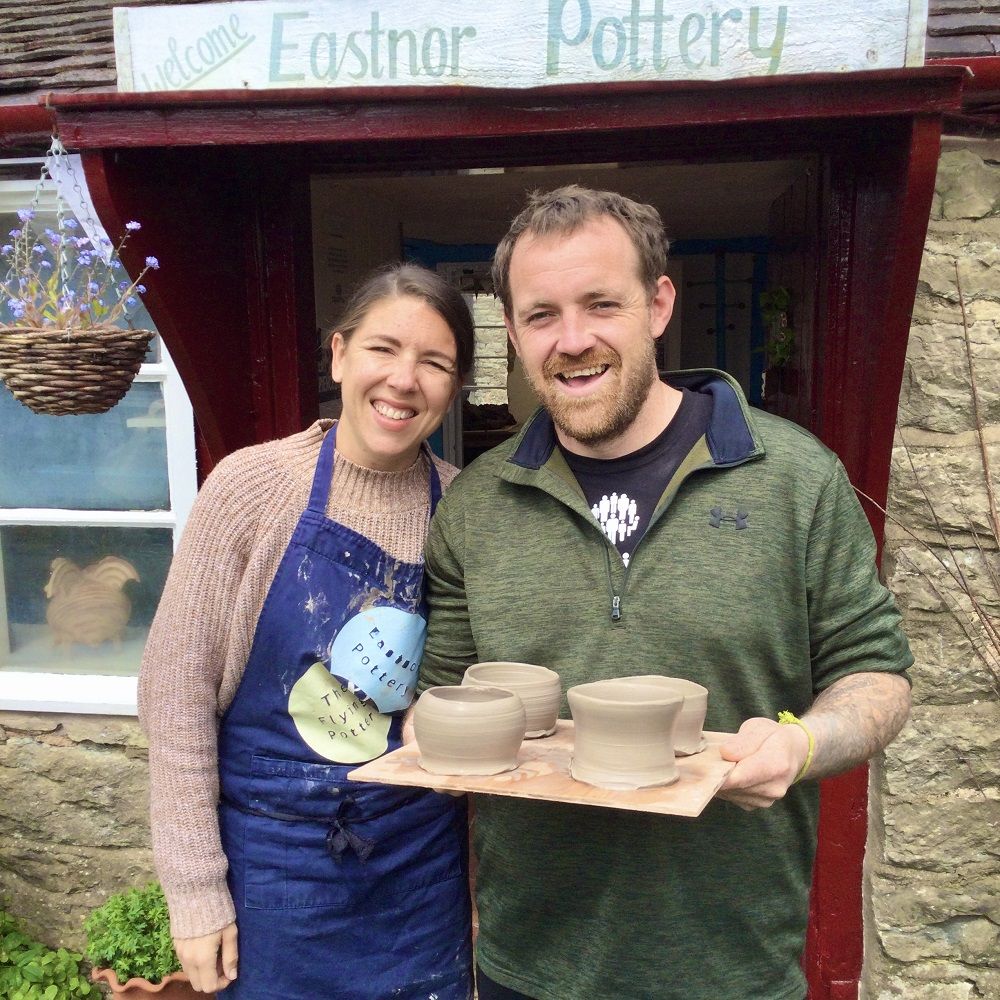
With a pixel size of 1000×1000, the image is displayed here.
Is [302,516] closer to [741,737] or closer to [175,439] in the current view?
[741,737]

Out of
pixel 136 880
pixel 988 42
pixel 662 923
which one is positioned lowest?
pixel 136 880

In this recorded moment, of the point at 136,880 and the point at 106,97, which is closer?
the point at 106,97

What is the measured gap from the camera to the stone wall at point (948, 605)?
256 centimetres

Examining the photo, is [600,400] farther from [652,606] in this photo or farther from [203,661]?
[203,661]

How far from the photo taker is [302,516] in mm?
1856

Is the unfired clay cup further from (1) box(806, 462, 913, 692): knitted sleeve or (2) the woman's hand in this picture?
(2) the woman's hand

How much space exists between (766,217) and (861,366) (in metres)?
2.14

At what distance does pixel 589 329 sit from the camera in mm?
1692

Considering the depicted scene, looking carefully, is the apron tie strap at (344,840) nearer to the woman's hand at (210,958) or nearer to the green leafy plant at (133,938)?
the woman's hand at (210,958)

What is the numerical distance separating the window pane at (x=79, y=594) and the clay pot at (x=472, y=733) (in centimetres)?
190

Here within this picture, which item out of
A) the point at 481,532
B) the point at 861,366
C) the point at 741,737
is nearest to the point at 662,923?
the point at 741,737

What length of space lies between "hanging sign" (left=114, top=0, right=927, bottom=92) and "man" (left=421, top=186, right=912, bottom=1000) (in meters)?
0.52

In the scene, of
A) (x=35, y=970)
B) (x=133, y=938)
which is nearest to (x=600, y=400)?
(x=133, y=938)

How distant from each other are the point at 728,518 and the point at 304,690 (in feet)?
2.72
